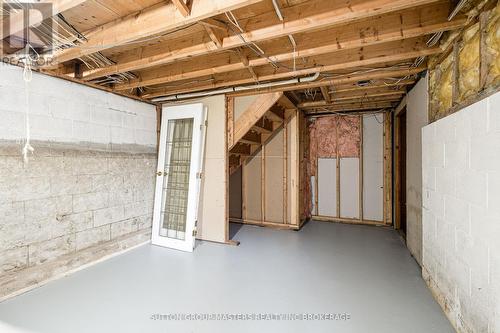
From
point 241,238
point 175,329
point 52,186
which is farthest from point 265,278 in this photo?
point 52,186

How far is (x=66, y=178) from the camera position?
107 inches

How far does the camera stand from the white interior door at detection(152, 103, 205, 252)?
11.0 ft

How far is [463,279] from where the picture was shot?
1.65 metres

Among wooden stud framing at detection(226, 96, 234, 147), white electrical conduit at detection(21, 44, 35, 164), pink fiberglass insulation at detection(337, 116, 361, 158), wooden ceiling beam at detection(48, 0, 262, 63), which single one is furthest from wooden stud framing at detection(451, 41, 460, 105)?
white electrical conduit at detection(21, 44, 35, 164)

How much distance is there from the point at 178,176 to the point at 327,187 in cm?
299

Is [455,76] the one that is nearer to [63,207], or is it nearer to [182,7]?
[182,7]

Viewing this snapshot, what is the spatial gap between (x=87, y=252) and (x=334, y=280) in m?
2.84

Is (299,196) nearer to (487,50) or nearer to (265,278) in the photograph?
(265,278)

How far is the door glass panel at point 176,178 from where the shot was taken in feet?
11.6

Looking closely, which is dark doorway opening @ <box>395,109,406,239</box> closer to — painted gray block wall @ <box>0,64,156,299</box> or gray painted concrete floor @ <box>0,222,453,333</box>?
gray painted concrete floor @ <box>0,222,453,333</box>

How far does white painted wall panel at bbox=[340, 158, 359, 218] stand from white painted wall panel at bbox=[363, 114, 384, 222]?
143mm

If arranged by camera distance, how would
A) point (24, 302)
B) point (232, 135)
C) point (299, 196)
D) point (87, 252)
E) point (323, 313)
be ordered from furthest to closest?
point (299, 196) → point (232, 135) → point (87, 252) → point (24, 302) → point (323, 313)

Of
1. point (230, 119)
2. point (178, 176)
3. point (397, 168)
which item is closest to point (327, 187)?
point (397, 168)

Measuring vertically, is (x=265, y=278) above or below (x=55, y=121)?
below
